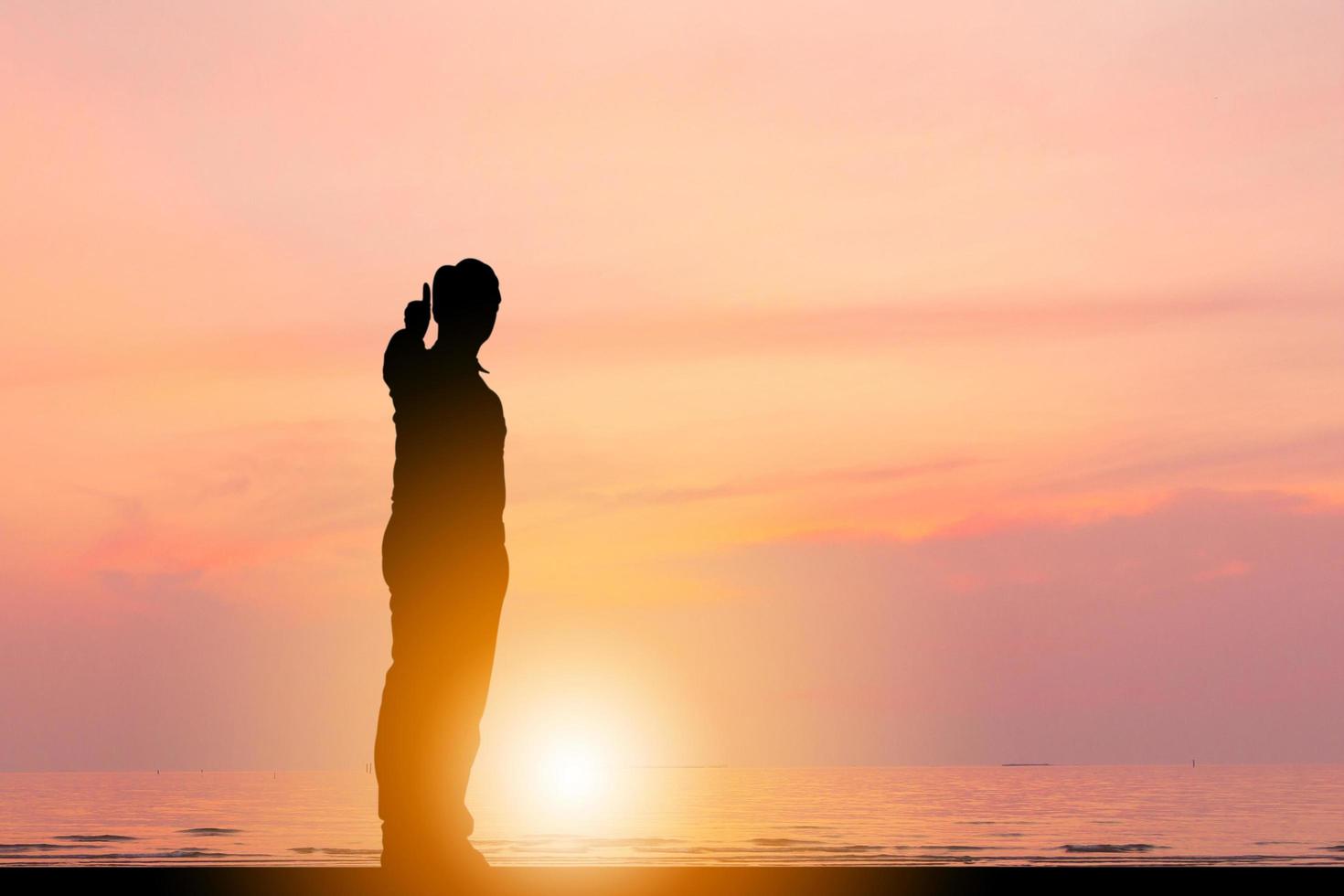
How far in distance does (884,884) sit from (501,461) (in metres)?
3.26

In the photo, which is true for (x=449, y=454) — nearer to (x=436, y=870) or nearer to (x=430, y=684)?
(x=430, y=684)

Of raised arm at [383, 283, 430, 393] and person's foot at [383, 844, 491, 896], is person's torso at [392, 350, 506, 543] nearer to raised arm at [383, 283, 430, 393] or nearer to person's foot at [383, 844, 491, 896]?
raised arm at [383, 283, 430, 393]

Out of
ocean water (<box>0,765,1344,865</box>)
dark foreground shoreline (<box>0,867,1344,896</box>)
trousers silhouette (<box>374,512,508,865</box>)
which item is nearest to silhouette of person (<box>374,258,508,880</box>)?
trousers silhouette (<box>374,512,508,865</box>)

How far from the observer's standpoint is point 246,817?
223ft

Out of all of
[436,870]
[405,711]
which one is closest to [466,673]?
[405,711]

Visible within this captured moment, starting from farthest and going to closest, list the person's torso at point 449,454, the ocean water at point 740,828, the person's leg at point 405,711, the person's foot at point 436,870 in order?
the ocean water at point 740,828 < the person's torso at point 449,454 < the person's leg at point 405,711 < the person's foot at point 436,870

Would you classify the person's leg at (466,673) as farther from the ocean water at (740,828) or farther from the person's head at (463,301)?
the ocean water at (740,828)

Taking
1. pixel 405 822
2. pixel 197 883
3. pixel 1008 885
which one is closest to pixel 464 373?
pixel 405 822

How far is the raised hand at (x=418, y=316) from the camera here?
989cm

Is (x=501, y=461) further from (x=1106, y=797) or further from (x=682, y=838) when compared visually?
(x=1106, y=797)

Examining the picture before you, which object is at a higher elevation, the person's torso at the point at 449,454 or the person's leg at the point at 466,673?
the person's torso at the point at 449,454

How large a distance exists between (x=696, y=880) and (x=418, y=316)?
3.65 meters

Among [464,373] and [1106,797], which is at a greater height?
[1106,797]

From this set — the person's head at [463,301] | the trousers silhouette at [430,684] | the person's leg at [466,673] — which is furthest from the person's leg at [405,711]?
the person's head at [463,301]
